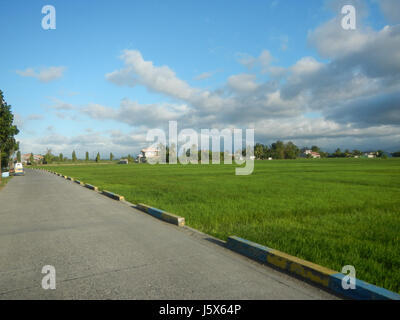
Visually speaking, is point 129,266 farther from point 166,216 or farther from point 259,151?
point 259,151

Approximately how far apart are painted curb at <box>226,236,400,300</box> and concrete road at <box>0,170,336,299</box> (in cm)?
17

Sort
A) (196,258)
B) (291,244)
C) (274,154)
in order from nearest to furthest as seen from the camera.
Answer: (196,258) < (291,244) < (274,154)

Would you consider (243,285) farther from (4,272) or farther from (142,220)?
(142,220)

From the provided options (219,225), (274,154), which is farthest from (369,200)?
(274,154)

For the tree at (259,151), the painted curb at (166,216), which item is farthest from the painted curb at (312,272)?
the tree at (259,151)

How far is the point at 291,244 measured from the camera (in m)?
5.35

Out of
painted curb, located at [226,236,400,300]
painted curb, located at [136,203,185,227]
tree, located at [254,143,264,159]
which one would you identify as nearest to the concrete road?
painted curb, located at [226,236,400,300]

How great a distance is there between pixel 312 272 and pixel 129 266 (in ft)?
9.49

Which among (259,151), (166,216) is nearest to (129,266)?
(166,216)

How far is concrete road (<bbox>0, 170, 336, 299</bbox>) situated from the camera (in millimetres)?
3391

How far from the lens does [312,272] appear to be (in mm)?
3783

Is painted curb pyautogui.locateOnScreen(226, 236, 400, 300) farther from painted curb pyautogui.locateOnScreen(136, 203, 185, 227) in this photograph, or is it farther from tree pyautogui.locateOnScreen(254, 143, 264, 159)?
tree pyautogui.locateOnScreen(254, 143, 264, 159)

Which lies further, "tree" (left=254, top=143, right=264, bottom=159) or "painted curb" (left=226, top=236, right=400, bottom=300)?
"tree" (left=254, top=143, right=264, bottom=159)
